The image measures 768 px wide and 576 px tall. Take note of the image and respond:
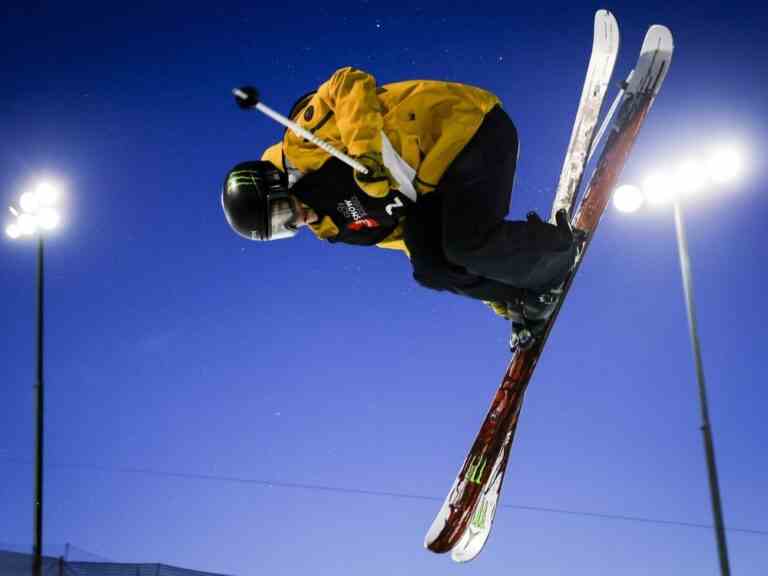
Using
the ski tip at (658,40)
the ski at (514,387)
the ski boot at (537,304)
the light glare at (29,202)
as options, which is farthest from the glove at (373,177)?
the light glare at (29,202)

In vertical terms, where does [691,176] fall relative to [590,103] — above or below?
above

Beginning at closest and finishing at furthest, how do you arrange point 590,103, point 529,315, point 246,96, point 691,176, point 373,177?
point 246,96
point 373,177
point 529,315
point 590,103
point 691,176

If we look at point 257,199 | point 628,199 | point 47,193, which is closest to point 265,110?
point 257,199

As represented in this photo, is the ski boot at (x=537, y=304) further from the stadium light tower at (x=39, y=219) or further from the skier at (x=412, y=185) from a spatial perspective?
the stadium light tower at (x=39, y=219)

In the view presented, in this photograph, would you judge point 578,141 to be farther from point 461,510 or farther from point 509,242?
point 461,510

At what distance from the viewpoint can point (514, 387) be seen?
249 inches

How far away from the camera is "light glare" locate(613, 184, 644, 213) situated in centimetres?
973

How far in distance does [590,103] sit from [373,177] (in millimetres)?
3283

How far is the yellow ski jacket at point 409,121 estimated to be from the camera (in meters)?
4.55

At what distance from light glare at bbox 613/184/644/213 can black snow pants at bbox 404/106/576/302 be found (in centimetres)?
443

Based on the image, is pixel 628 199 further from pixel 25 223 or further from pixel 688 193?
pixel 25 223

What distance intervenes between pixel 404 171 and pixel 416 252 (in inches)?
32.3

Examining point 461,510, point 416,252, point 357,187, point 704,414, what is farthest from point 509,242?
point 704,414

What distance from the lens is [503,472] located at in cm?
616
